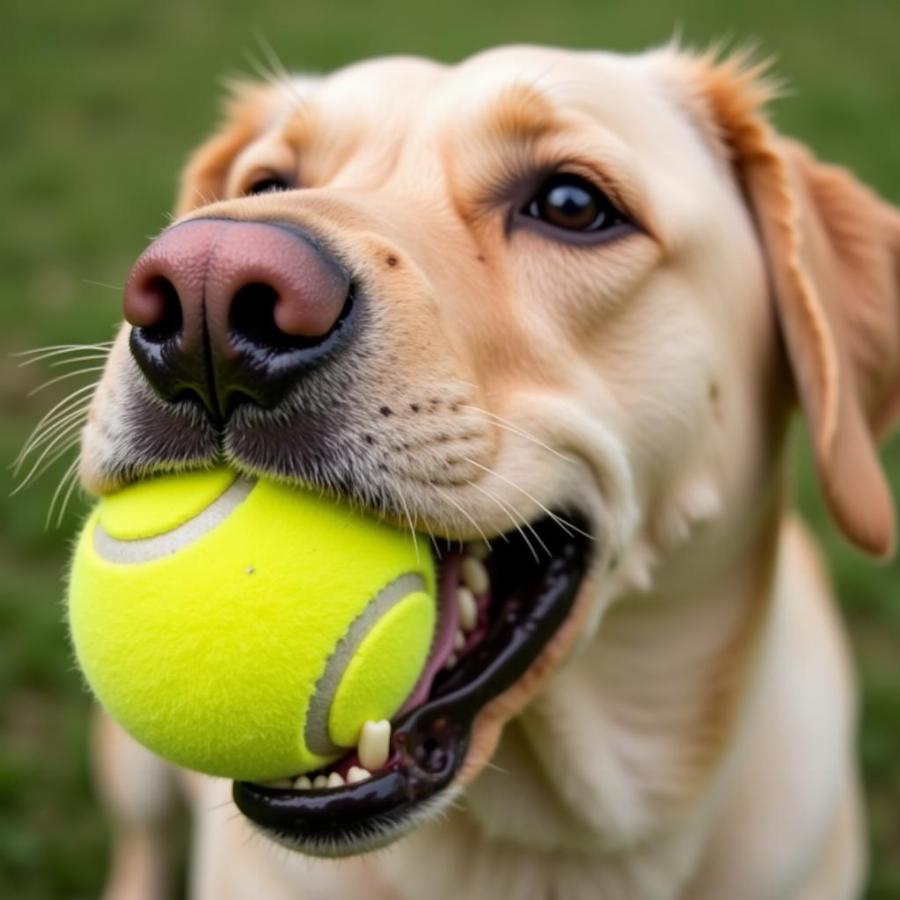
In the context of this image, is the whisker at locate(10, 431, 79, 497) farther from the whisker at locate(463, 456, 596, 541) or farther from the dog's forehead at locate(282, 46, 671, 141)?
the dog's forehead at locate(282, 46, 671, 141)

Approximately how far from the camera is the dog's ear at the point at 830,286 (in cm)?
247

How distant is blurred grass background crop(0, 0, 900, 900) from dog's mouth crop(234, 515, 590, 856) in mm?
957

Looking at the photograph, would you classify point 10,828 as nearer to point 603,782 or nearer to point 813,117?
point 603,782

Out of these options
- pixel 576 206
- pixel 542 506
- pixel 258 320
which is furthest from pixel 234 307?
pixel 576 206

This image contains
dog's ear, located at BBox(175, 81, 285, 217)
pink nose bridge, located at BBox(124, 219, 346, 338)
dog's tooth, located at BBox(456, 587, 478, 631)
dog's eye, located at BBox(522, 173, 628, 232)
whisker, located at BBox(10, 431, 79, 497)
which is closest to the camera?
pink nose bridge, located at BBox(124, 219, 346, 338)

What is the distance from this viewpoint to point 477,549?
7.13ft

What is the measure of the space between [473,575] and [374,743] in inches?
15.2

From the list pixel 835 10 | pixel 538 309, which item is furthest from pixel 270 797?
pixel 835 10

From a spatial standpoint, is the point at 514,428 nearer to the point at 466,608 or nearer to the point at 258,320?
the point at 466,608

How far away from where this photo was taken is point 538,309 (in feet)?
7.32

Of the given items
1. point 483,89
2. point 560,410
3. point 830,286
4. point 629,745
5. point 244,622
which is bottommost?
point 629,745

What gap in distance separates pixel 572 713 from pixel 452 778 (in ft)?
1.74

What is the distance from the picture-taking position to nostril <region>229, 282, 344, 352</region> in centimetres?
170

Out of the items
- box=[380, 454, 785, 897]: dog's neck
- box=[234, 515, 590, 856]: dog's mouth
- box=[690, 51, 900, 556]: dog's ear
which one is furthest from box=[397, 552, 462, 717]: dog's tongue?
box=[690, 51, 900, 556]: dog's ear
